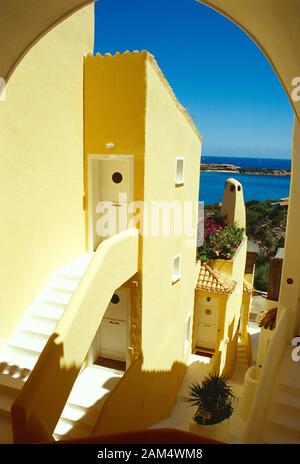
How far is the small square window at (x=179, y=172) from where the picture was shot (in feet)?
37.4

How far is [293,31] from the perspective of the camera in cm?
317

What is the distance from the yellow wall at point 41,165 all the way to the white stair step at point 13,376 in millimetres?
825

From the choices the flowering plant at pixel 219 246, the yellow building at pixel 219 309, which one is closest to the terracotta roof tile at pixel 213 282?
the yellow building at pixel 219 309

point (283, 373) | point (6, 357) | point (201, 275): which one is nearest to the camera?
point (283, 373)

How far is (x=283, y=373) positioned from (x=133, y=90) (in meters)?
7.19

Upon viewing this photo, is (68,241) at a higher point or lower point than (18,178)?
lower

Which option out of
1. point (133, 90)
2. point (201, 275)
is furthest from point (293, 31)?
point (201, 275)

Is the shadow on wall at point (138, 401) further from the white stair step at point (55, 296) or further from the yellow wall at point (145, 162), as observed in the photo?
the white stair step at point (55, 296)

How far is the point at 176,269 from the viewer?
1250 cm

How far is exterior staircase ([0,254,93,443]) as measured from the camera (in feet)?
22.2

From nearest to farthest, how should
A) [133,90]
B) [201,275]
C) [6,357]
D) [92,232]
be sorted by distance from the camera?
[6,357] → [133,90] → [92,232] → [201,275]

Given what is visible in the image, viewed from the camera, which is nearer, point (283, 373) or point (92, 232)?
point (283, 373)

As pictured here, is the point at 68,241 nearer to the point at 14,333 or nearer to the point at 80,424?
the point at 14,333
